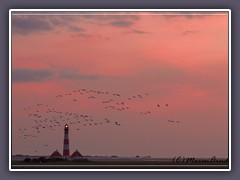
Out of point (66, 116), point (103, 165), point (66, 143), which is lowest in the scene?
point (103, 165)

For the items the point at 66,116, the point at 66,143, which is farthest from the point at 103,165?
the point at 66,116

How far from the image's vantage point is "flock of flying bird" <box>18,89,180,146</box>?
8828 millimetres

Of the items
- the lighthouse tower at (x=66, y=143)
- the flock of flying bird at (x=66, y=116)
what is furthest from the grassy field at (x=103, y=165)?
the flock of flying bird at (x=66, y=116)

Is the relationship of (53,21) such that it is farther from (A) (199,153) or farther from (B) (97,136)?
(A) (199,153)

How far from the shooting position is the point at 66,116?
8.84 meters

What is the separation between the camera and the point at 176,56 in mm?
8922

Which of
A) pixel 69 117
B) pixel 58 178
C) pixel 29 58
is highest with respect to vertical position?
pixel 29 58

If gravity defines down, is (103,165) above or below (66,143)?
below

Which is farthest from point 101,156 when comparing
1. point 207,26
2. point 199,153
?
point 207,26

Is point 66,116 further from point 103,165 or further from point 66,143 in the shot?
point 103,165

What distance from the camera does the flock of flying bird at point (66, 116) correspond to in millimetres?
8828

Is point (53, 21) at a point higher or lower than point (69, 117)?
higher

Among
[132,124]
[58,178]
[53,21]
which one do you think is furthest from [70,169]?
[53,21]
